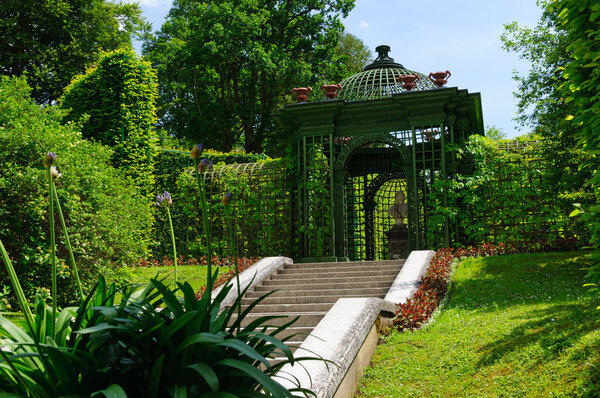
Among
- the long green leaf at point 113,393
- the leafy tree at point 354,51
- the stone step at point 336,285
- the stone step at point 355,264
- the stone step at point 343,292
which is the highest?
the leafy tree at point 354,51

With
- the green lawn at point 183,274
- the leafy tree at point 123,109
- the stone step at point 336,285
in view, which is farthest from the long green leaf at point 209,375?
the leafy tree at point 123,109

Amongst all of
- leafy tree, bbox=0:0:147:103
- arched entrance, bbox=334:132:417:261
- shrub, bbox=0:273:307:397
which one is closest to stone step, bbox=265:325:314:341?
shrub, bbox=0:273:307:397

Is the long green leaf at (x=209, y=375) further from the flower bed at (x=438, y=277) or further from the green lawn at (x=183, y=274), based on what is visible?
the green lawn at (x=183, y=274)

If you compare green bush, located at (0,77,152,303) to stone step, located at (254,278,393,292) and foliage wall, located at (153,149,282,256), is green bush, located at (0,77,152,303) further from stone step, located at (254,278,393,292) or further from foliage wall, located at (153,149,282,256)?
foliage wall, located at (153,149,282,256)

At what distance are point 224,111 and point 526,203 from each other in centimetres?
1589

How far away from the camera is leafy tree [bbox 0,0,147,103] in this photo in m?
21.7

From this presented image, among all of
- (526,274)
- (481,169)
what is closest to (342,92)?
(481,169)

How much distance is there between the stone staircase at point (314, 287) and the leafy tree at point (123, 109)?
5.45 meters

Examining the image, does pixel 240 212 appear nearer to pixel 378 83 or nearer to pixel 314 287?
pixel 378 83

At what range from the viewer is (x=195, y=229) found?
1445 cm

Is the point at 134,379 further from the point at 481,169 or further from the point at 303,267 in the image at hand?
the point at 481,169

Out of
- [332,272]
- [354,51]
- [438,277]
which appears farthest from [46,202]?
[354,51]

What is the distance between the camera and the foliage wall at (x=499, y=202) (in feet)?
38.3

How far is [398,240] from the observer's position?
13227 millimetres
